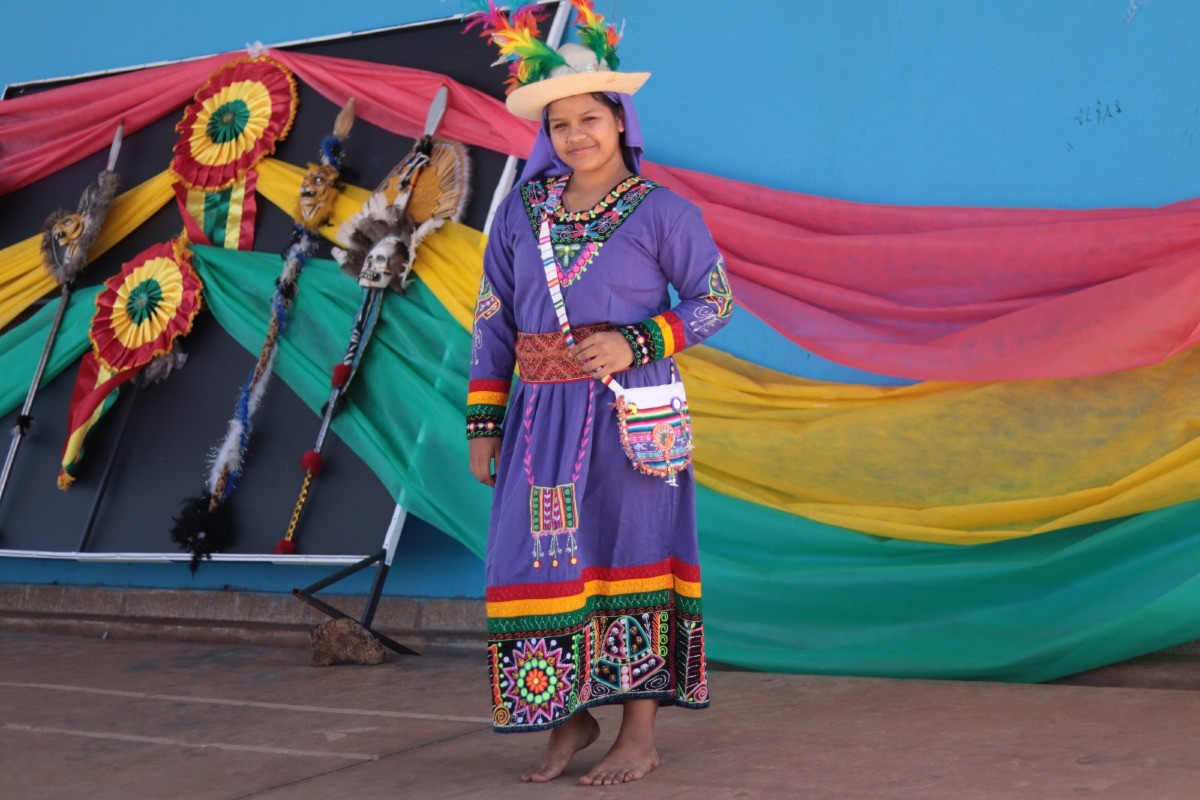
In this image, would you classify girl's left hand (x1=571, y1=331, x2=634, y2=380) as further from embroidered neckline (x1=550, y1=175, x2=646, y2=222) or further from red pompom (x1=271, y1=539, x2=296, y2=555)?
red pompom (x1=271, y1=539, x2=296, y2=555)

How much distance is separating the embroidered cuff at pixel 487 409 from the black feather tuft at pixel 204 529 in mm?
1981

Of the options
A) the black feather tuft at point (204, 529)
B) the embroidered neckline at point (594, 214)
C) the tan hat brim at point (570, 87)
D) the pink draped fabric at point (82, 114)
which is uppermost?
the pink draped fabric at point (82, 114)

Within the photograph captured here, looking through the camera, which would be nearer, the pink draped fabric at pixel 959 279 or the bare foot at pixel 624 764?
the bare foot at pixel 624 764

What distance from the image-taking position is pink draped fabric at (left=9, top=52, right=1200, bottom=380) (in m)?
3.01

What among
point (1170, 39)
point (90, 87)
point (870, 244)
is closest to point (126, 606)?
point (90, 87)

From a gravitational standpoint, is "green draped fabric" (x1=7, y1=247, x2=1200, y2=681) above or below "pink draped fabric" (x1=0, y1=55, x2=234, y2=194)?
below

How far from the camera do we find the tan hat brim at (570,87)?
98.0 inches

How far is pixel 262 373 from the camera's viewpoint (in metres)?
4.38

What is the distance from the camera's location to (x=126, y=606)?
16.5 feet

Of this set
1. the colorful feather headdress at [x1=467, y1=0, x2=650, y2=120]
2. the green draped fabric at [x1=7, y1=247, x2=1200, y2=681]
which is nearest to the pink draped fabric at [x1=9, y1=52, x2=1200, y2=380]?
the green draped fabric at [x1=7, y1=247, x2=1200, y2=681]

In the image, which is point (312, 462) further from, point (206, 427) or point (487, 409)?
point (487, 409)

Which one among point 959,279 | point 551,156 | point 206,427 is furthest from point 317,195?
point 959,279

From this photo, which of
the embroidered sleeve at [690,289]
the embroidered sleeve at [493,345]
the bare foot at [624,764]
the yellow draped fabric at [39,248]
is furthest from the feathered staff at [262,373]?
the bare foot at [624,764]

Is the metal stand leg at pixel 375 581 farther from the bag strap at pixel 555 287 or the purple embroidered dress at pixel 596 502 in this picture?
the bag strap at pixel 555 287
